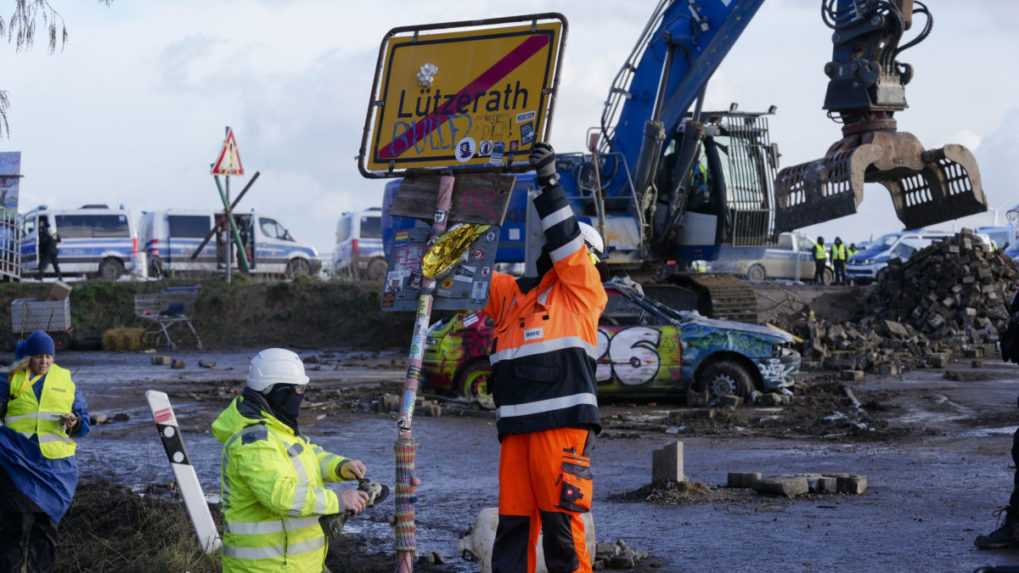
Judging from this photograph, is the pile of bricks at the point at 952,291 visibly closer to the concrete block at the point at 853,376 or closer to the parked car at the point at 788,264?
the concrete block at the point at 853,376

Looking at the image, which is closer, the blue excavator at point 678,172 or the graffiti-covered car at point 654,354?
the graffiti-covered car at point 654,354

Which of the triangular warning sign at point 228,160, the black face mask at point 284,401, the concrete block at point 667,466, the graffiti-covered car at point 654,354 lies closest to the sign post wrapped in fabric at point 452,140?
the black face mask at point 284,401

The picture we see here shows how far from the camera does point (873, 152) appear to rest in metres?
13.9

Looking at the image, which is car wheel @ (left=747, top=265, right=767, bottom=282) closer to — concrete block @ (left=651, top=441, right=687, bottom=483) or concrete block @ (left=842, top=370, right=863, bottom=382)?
concrete block @ (left=842, top=370, right=863, bottom=382)

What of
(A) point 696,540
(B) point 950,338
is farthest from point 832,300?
(A) point 696,540

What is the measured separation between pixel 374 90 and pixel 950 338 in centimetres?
2418

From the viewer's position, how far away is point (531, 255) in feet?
23.7

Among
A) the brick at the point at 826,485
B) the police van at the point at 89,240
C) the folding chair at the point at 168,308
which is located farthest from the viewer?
the police van at the point at 89,240

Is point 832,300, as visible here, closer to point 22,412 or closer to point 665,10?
point 665,10

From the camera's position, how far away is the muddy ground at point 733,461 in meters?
8.97

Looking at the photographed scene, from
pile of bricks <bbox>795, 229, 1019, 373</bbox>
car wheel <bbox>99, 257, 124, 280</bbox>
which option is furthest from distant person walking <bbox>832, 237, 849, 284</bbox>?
car wheel <bbox>99, 257, 124, 280</bbox>

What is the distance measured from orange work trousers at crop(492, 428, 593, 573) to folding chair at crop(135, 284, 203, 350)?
23.4 metres

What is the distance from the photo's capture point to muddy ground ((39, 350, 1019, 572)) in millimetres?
8969

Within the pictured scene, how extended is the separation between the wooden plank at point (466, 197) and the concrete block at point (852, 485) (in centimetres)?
549
